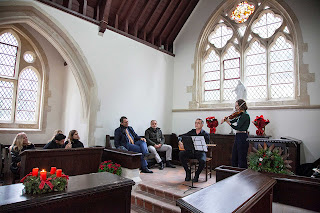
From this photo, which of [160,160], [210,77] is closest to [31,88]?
[160,160]

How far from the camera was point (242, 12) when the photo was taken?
6531 millimetres

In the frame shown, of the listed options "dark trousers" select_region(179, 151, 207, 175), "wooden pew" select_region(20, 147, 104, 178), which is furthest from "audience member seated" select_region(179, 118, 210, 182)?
"wooden pew" select_region(20, 147, 104, 178)

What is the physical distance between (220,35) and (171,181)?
486 cm

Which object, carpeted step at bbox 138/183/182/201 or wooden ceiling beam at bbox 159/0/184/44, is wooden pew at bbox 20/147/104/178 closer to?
carpeted step at bbox 138/183/182/201

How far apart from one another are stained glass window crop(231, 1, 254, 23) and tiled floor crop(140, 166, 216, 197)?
4.70m

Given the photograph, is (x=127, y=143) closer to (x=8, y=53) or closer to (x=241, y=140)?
(x=241, y=140)

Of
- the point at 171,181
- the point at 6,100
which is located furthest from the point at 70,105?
the point at 171,181

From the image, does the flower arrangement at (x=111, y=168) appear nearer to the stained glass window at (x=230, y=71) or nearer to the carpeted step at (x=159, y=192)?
the carpeted step at (x=159, y=192)

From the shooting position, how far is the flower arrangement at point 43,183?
1.75m

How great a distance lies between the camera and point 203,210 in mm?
1121

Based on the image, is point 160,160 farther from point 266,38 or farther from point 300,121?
point 266,38

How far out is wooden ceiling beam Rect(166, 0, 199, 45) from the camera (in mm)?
7258

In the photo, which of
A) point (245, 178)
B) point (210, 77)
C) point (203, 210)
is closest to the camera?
point (203, 210)

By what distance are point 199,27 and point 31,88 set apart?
592 cm
